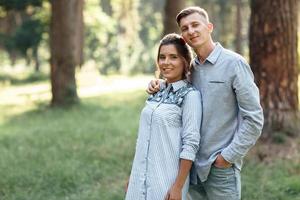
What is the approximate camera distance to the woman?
328 cm

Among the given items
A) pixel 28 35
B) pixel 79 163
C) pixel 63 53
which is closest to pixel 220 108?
pixel 79 163

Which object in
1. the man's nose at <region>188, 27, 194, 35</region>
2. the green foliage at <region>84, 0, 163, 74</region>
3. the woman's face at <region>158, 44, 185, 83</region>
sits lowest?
the green foliage at <region>84, 0, 163, 74</region>

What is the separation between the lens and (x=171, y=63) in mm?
3381

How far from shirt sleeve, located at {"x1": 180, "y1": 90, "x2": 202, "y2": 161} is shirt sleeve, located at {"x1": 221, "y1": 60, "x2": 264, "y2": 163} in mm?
208

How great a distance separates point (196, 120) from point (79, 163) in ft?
14.7

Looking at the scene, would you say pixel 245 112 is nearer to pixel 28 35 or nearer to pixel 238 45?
pixel 28 35

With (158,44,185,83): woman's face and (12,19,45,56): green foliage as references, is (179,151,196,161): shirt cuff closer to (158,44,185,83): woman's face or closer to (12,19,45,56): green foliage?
(158,44,185,83): woman's face

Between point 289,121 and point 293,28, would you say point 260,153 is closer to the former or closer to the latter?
point 289,121

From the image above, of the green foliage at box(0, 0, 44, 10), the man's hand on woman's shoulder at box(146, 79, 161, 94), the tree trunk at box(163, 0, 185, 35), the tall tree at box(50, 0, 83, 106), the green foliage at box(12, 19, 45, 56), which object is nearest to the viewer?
the man's hand on woman's shoulder at box(146, 79, 161, 94)

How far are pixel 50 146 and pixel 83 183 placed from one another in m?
2.34

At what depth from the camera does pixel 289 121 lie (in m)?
7.22

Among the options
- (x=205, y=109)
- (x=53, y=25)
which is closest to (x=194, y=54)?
(x=205, y=109)

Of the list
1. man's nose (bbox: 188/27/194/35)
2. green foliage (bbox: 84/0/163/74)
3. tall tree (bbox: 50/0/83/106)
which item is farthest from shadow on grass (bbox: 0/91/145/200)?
green foliage (bbox: 84/0/163/74)

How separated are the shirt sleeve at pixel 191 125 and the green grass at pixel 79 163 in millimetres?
2622
